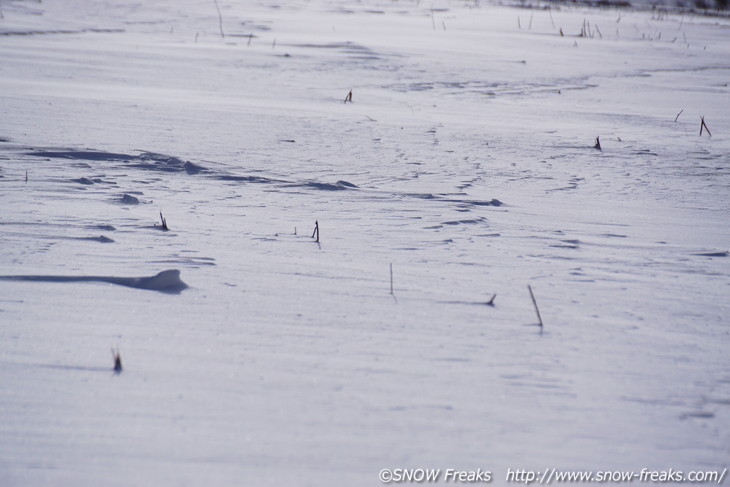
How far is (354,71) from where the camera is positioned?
5.06 metres

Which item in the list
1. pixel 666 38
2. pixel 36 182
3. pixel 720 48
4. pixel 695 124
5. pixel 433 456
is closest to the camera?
pixel 433 456

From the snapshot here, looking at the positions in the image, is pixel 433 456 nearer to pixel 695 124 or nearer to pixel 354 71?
pixel 695 124

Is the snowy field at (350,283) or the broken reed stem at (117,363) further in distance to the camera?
the broken reed stem at (117,363)

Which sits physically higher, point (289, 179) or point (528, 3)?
point (528, 3)

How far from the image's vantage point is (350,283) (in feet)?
6.05

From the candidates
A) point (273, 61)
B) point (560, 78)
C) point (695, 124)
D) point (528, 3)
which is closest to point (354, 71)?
point (273, 61)

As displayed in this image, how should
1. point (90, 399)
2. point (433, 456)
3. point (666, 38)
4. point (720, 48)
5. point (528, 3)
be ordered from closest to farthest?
point (433, 456), point (90, 399), point (720, 48), point (666, 38), point (528, 3)

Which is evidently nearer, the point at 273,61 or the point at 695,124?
the point at 695,124

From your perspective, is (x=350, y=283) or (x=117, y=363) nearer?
(x=117, y=363)

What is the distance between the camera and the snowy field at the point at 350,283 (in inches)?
49.2

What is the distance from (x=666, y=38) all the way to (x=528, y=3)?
435 centimetres

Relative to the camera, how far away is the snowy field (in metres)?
1.25

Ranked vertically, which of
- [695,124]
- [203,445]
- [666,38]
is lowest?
[203,445]

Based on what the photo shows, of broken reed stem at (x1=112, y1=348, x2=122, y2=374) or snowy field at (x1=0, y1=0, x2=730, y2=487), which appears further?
broken reed stem at (x1=112, y1=348, x2=122, y2=374)
